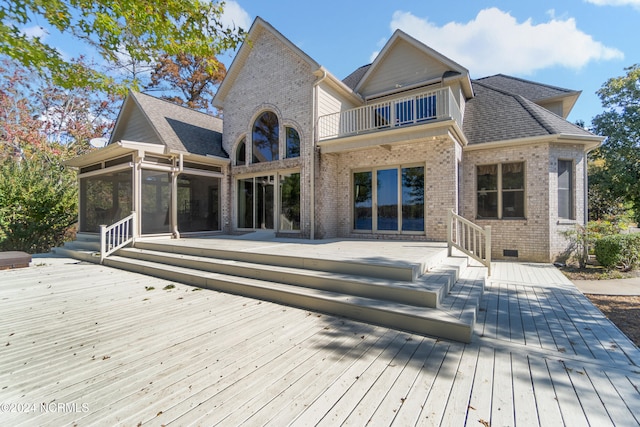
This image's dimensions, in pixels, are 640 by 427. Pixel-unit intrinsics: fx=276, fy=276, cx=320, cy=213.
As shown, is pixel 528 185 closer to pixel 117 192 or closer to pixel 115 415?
pixel 115 415

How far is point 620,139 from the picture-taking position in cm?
1315

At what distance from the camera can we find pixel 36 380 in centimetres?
247

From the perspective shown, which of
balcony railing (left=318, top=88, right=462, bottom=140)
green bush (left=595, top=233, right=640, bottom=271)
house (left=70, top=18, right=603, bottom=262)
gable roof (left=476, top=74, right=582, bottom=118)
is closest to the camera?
green bush (left=595, top=233, right=640, bottom=271)

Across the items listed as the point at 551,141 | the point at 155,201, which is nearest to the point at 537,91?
the point at 551,141

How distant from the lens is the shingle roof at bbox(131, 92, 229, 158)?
10320mm

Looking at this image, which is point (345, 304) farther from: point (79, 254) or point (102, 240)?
point (79, 254)

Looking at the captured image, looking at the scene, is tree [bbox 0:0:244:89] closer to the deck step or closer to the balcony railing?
the balcony railing

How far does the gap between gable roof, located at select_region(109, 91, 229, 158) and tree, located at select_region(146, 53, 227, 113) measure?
8.89 meters

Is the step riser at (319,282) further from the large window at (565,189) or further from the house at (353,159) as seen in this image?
the large window at (565,189)

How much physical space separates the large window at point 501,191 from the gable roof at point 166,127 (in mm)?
9955

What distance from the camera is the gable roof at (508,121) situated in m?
8.52

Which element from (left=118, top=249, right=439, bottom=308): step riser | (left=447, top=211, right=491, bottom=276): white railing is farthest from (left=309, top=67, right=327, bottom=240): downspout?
(left=447, top=211, right=491, bottom=276): white railing

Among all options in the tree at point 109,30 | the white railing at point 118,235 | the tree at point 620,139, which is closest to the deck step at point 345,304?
the white railing at point 118,235

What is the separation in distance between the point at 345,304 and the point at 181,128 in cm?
1069
